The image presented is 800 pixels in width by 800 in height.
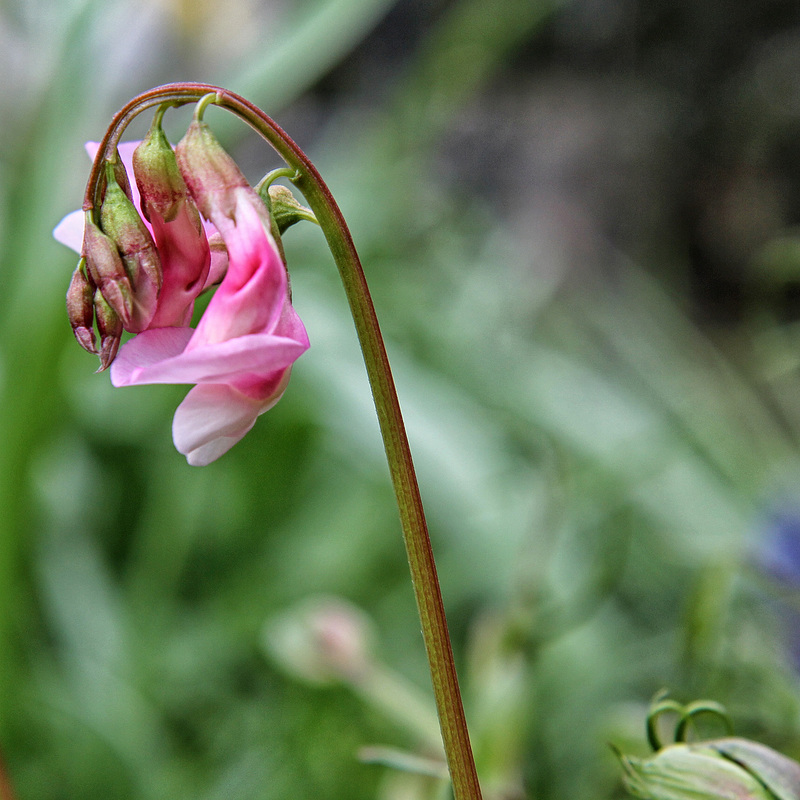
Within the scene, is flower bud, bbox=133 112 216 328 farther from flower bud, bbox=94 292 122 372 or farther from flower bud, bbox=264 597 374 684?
flower bud, bbox=264 597 374 684

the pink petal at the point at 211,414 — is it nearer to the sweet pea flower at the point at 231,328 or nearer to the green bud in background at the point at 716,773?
the sweet pea flower at the point at 231,328

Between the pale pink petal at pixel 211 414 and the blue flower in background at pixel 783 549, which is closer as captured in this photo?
the pale pink petal at pixel 211 414

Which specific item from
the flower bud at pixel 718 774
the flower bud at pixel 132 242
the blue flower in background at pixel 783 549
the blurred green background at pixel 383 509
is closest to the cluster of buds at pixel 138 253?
the flower bud at pixel 132 242

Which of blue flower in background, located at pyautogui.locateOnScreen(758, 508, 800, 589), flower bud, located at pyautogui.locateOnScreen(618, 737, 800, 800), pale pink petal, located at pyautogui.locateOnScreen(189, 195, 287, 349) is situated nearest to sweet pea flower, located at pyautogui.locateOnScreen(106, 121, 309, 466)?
pale pink petal, located at pyautogui.locateOnScreen(189, 195, 287, 349)

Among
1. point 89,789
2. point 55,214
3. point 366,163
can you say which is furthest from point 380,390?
point 366,163

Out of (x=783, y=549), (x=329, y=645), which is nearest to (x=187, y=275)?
(x=329, y=645)

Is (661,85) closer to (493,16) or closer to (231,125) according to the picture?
(493,16)
